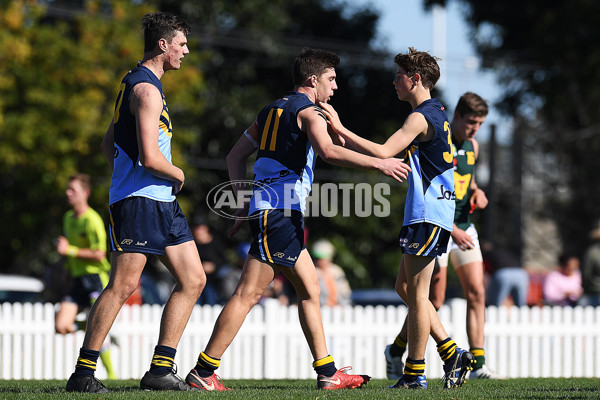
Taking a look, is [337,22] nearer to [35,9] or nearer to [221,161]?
[221,161]

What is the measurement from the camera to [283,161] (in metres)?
6.07

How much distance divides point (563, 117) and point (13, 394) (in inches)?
1016

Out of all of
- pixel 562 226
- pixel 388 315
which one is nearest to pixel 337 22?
pixel 562 226

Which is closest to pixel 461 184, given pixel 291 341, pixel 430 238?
pixel 430 238

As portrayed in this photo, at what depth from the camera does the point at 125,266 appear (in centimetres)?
570

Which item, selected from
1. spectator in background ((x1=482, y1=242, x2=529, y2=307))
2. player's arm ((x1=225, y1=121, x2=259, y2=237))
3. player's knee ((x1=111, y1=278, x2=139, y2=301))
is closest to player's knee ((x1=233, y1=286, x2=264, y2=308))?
player's arm ((x1=225, y1=121, x2=259, y2=237))

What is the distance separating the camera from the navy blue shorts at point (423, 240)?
6035 mm

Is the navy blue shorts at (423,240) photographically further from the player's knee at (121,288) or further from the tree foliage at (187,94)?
the tree foliage at (187,94)

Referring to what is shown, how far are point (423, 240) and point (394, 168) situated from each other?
0.59 m

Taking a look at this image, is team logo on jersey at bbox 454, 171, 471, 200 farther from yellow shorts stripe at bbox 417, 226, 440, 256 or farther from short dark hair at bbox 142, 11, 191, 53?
short dark hair at bbox 142, 11, 191, 53

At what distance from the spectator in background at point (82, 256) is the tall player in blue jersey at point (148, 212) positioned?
318 cm

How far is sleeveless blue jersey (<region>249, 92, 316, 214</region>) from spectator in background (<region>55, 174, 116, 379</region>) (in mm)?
3486

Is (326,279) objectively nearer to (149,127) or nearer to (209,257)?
(209,257)

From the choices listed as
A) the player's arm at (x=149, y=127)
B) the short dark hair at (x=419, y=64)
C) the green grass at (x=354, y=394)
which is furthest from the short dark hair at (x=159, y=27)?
the green grass at (x=354, y=394)
